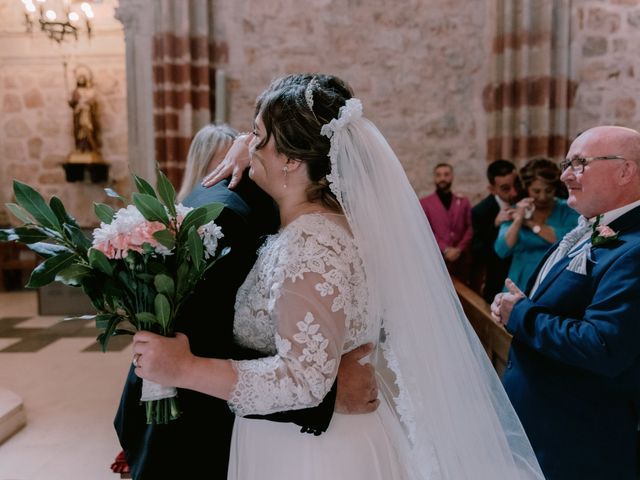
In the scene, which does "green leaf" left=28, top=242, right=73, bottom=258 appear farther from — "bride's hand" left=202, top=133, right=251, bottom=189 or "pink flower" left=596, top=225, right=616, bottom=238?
"pink flower" left=596, top=225, right=616, bottom=238

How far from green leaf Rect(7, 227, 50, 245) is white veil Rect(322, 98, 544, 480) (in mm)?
705

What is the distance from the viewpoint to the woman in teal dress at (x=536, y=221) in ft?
11.6

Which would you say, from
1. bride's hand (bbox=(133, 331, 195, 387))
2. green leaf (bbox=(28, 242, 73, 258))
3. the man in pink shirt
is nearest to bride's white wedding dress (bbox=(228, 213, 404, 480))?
bride's hand (bbox=(133, 331, 195, 387))

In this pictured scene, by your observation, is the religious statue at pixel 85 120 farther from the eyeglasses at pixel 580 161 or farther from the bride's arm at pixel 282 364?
the bride's arm at pixel 282 364

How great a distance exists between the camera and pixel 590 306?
1826mm

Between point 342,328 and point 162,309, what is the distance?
16.5 inches

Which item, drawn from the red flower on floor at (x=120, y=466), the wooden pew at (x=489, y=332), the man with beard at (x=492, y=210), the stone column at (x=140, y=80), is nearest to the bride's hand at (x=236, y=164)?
the wooden pew at (x=489, y=332)

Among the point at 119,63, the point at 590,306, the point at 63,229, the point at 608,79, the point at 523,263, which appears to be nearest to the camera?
the point at 63,229

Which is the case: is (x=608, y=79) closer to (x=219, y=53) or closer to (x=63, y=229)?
(x=219, y=53)

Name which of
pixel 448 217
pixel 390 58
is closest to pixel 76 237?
pixel 448 217

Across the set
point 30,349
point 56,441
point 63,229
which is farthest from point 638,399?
point 30,349

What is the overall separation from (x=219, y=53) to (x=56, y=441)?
4471 millimetres

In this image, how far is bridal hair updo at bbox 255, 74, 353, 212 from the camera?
4.85 ft

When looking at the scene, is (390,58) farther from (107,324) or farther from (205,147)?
(107,324)
